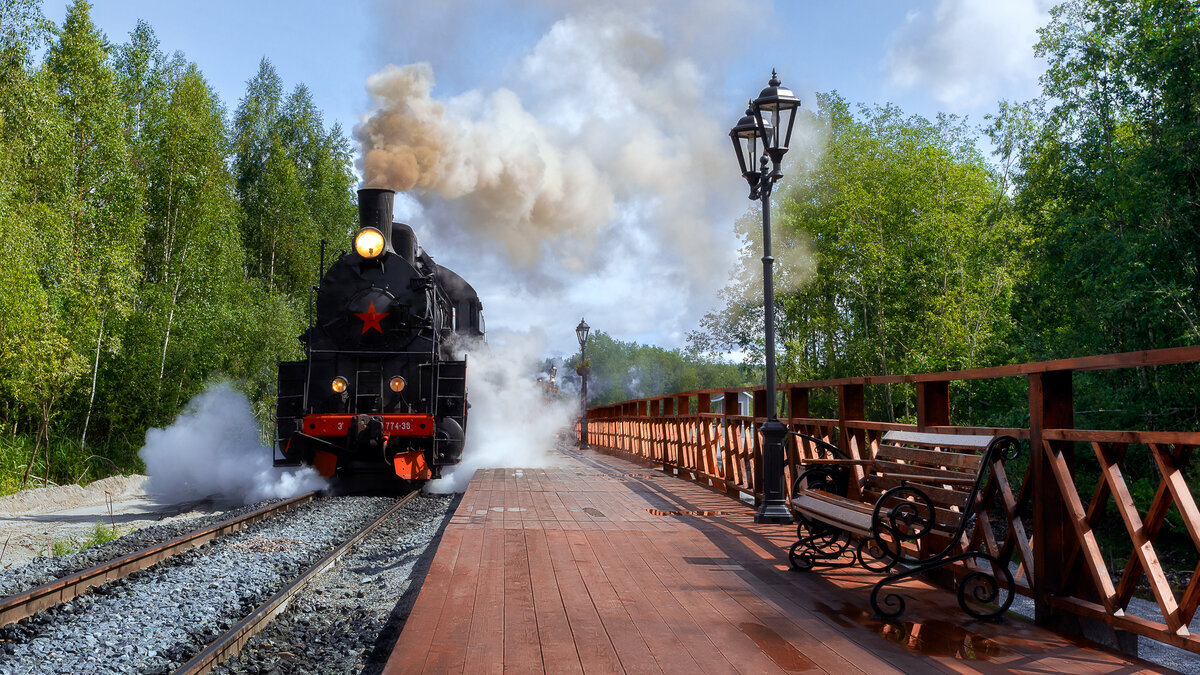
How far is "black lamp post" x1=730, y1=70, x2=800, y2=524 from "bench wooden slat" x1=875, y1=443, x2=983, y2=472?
1.68 meters

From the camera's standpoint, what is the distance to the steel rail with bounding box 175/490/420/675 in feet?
11.2

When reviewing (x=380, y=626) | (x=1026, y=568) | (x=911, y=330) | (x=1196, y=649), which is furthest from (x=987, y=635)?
(x=911, y=330)

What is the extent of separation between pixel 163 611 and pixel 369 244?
6.43m

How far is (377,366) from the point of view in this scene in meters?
10.3

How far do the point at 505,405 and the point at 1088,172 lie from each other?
509 inches

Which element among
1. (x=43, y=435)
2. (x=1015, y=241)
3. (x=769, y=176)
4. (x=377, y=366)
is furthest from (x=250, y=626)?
(x=1015, y=241)

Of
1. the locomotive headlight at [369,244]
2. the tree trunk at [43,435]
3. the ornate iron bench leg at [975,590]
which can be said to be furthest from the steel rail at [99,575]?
the tree trunk at [43,435]

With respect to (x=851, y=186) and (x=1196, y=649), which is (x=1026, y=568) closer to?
(x=1196, y=649)

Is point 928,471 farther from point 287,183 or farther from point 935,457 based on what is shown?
point 287,183

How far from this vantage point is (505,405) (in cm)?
1647

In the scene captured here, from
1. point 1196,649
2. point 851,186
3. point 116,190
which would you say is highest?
point 851,186

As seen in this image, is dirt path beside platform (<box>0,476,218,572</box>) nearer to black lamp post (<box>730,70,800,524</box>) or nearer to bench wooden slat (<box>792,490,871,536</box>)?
black lamp post (<box>730,70,800,524</box>)

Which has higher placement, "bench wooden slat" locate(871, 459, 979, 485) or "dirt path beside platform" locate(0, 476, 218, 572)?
"bench wooden slat" locate(871, 459, 979, 485)

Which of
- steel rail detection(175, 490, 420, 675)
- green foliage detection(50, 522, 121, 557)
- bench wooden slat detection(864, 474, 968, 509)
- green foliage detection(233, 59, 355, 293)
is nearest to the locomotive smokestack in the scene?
green foliage detection(50, 522, 121, 557)
